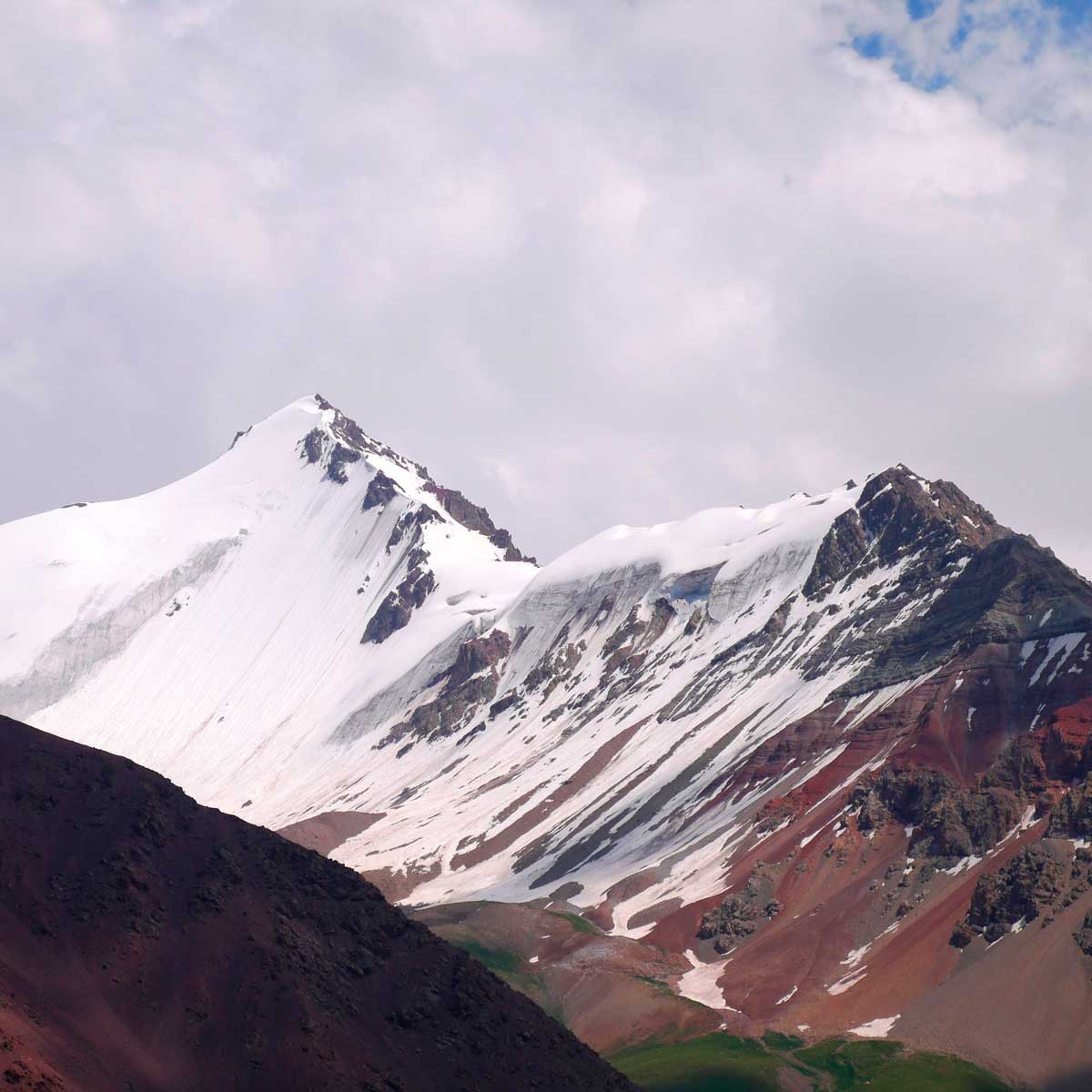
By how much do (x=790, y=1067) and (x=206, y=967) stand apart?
70.2 meters

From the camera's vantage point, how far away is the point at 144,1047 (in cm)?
7000

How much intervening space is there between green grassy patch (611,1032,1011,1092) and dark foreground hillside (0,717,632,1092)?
48138 mm

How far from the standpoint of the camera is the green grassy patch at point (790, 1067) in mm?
127688

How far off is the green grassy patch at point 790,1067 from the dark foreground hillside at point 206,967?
48.1 metres

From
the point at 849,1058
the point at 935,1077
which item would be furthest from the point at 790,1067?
the point at 935,1077

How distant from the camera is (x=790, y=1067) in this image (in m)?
133

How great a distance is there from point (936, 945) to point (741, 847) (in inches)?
1786

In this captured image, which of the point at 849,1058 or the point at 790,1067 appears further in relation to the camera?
the point at 849,1058

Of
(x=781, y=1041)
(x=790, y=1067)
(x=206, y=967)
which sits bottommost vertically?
(x=206, y=967)

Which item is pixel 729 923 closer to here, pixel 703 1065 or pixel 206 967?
pixel 703 1065

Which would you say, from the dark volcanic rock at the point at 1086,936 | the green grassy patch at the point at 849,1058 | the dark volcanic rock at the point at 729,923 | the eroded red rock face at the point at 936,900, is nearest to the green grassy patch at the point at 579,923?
the eroded red rock face at the point at 936,900

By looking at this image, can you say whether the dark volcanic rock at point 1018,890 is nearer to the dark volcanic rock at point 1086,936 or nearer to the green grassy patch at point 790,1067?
the dark volcanic rock at point 1086,936

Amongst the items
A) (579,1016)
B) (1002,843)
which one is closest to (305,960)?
(579,1016)

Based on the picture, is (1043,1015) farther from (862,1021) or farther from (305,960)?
(305,960)
